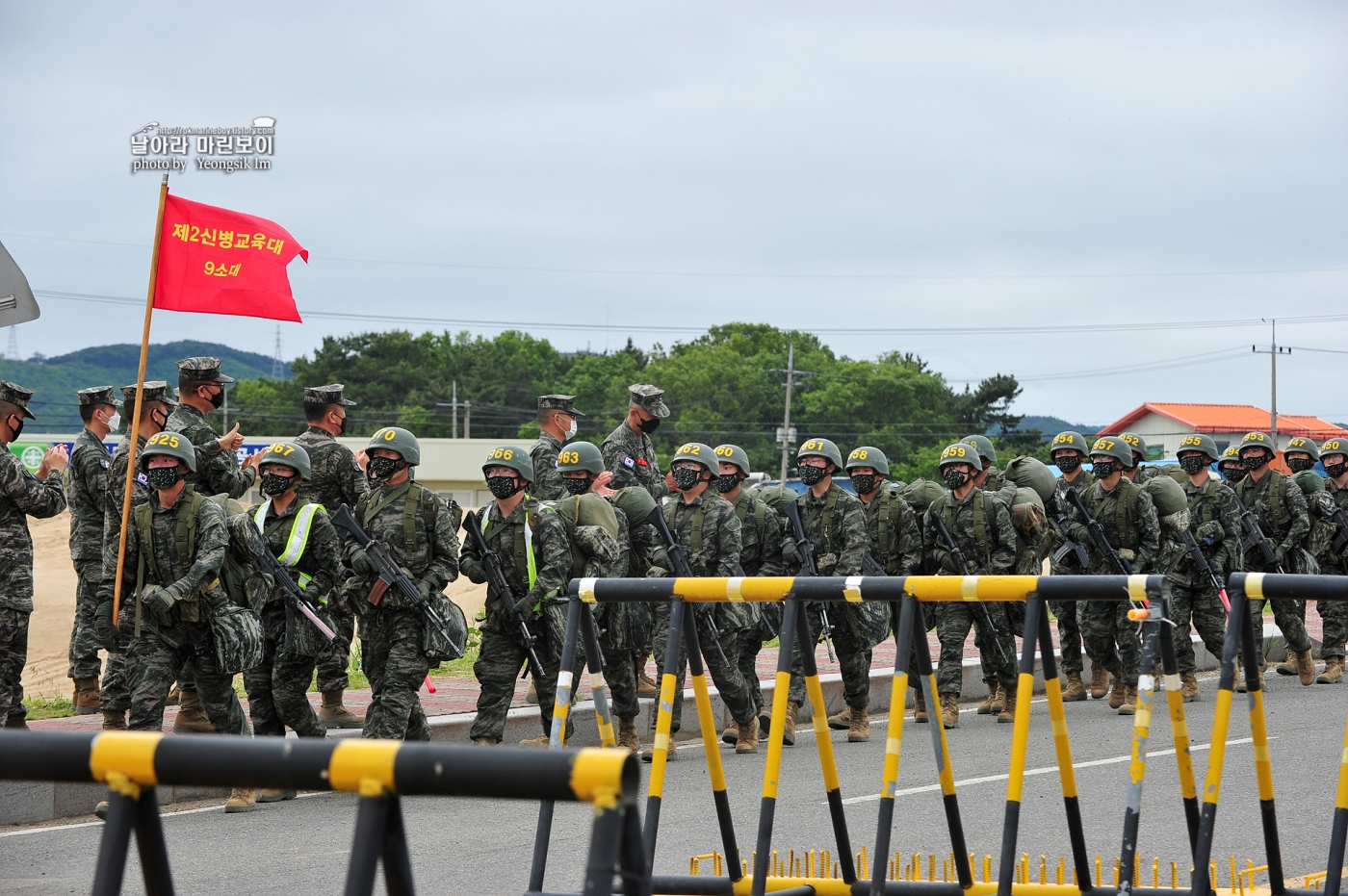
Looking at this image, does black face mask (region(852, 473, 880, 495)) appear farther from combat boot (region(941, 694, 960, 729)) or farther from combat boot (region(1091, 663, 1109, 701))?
combat boot (region(1091, 663, 1109, 701))

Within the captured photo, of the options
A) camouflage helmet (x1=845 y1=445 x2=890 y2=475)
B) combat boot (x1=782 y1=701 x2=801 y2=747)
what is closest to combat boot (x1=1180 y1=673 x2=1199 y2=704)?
camouflage helmet (x1=845 y1=445 x2=890 y2=475)

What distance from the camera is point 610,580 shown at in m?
5.43

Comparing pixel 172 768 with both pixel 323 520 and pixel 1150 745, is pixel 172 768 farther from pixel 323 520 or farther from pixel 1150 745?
pixel 1150 745

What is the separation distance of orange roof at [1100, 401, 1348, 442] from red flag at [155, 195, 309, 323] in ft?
225

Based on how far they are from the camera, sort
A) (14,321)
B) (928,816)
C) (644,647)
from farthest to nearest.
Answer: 1. (644,647)
2. (928,816)
3. (14,321)

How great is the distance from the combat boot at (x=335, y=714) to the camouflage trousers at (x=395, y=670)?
61.7 inches

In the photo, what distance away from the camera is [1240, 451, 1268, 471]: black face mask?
14227 millimetres

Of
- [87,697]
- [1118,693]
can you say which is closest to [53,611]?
[87,697]

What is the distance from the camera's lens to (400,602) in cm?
880

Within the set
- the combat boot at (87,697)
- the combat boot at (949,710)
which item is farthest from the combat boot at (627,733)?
the combat boot at (87,697)

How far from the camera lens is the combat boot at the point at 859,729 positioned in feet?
35.1

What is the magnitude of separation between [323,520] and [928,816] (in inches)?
169

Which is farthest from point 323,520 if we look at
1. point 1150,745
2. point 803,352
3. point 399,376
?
point 803,352

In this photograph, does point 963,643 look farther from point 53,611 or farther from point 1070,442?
point 53,611
